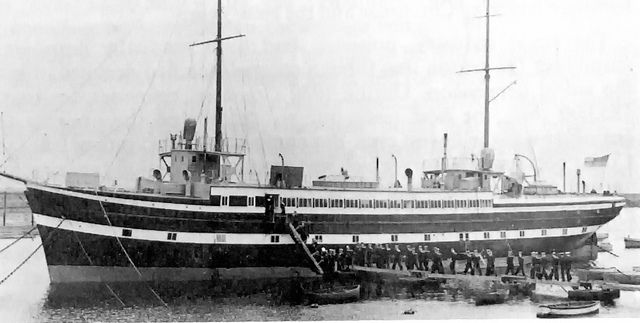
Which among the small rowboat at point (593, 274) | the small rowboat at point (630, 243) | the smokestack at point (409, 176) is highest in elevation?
the smokestack at point (409, 176)

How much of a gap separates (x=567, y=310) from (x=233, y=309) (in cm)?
895

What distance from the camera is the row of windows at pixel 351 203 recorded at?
22.5m

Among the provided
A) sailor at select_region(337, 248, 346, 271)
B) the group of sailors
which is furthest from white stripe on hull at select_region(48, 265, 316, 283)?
sailor at select_region(337, 248, 346, 271)

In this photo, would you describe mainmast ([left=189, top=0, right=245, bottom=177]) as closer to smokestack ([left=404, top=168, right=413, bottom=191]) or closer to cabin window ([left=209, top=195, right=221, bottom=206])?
cabin window ([left=209, top=195, right=221, bottom=206])

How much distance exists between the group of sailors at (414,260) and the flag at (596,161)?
570 centimetres

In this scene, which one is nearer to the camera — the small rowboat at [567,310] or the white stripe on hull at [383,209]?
the small rowboat at [567,310]

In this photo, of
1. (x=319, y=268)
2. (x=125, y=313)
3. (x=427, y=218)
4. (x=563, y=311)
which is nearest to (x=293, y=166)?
(x=319, y=268)

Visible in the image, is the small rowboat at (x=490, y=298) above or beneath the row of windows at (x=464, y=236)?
beneath

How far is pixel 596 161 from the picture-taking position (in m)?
28.4

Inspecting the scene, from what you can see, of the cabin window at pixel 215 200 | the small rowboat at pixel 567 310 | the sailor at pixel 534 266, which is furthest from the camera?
the sailor at pixel 534 266

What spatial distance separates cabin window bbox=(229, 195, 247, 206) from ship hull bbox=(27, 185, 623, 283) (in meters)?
0.33

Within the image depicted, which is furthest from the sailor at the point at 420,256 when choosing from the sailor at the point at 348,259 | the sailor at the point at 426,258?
the sailor at the point at 348,259

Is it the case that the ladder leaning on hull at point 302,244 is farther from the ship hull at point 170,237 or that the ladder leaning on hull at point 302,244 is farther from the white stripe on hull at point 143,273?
the white stripe on hull at point 143,273

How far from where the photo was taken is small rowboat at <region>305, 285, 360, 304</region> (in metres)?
19.9
